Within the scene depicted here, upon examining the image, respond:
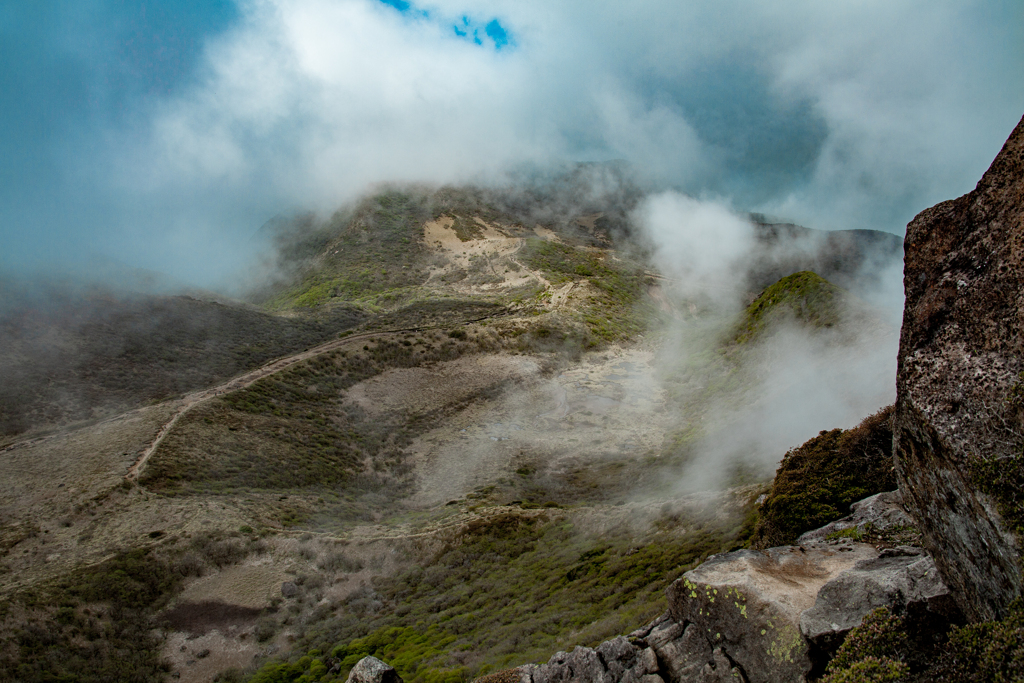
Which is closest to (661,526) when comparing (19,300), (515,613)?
(515,613)

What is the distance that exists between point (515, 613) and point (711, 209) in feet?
270

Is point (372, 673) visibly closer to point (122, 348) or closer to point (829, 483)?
point (829, 483)

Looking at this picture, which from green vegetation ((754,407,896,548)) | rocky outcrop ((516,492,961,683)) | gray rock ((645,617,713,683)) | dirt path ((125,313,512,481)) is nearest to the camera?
rocky outcrop ((516,492,961,683))

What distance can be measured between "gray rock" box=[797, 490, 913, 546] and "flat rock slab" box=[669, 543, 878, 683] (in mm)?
683

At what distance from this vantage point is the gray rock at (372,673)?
39.1ft

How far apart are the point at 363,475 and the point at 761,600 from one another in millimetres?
26454

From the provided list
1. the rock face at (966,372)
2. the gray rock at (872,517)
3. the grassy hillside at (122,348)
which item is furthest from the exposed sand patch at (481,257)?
the rock face at (966,372)

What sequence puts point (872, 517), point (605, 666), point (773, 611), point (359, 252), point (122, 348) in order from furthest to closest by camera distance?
point (359, 252)
point (122, 348)
point (872, 517)
point (605, 666)
point (773, 611)

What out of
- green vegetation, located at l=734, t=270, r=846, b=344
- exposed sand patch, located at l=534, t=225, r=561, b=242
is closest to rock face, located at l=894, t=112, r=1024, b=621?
green vegetation, located at l=734, t=270, r=846, b=344

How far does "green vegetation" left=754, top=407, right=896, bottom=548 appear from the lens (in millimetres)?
12156

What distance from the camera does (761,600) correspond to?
8219 mm

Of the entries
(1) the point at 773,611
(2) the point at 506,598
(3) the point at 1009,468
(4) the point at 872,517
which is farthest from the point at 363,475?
(3) the point at 1009,468

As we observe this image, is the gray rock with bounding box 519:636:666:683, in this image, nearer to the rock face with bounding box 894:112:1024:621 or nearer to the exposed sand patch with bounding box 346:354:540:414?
the rock face with bounding box 894:112:1024:621

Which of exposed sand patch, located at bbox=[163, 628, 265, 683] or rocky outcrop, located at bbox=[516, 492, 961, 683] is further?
exposed sand patch, located at bbox=[163, 628, 265, 683]
